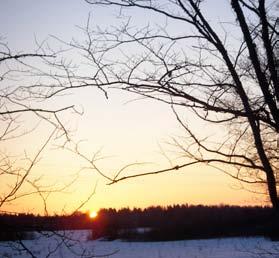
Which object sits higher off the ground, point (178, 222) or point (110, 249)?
point (178, 222)

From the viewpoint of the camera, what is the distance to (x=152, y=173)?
13.1 feet

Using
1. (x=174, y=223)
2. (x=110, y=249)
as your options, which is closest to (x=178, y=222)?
(x=174, y=223)

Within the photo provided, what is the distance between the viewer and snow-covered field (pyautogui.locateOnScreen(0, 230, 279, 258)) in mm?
3498

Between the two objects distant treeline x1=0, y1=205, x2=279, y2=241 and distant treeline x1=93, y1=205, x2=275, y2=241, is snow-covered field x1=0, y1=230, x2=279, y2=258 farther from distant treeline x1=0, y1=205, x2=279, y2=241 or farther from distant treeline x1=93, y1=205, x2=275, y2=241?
distant treeline x1=93, y1=205, x2=275, y2=241

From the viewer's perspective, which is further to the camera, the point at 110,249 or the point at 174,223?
the point at 174,223

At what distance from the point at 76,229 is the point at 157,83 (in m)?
1.43

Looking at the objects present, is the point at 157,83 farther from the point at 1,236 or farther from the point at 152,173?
the point at 1,236

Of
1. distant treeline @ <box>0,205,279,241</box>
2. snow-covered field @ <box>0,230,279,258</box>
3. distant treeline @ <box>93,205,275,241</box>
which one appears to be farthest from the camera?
distant treeline @ <box>93,205,275,241</box>

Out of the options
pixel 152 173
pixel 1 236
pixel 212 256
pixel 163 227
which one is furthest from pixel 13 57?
pixel 163 227

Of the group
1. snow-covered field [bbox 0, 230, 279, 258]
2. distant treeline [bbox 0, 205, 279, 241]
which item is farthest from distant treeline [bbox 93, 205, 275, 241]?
snow-covered field [bbox 0, 230, 279, 258]

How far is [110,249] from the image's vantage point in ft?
143

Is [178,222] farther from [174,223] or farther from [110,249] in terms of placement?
[110,249]

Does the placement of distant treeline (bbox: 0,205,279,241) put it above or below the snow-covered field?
above

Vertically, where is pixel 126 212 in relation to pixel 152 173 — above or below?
above
